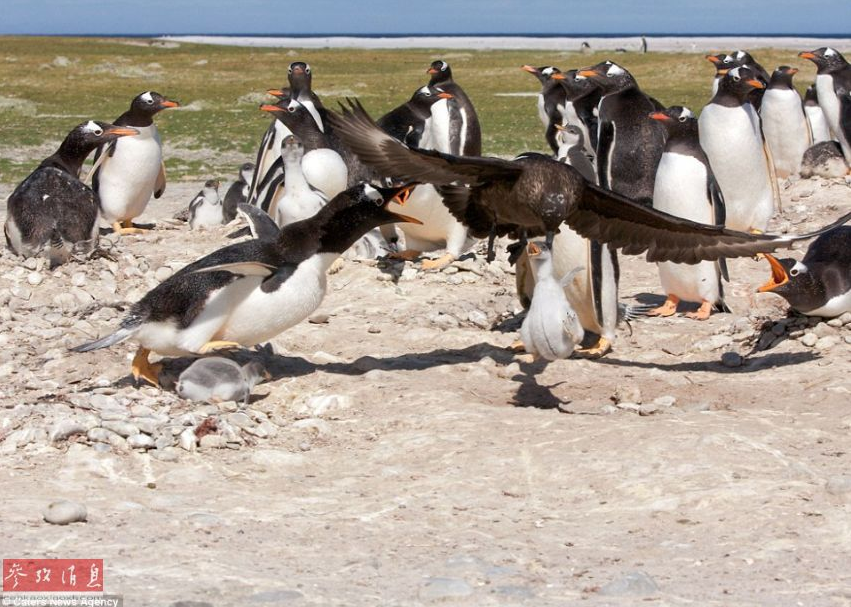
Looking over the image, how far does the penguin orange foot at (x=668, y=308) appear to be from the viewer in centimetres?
839

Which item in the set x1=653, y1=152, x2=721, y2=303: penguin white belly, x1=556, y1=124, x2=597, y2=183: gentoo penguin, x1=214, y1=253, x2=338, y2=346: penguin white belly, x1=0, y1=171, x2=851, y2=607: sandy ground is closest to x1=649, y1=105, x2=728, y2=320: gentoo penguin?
x1=653, y1=152, x2=721, y2=303: penguin white belly

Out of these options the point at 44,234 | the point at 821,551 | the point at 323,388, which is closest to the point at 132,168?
the point at 44,234

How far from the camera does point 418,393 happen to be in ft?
20.3

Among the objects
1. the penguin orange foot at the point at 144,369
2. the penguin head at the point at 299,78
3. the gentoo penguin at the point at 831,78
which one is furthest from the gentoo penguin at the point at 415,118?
the gentoo penguin at the point at 831,78

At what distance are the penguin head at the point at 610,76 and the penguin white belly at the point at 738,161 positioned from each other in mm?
768

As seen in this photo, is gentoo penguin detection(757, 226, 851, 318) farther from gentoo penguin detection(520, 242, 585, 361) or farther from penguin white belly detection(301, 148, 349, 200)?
penguin white belly detection(301, 148, 349, 200)

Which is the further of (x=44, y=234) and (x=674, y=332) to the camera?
(x=44, y=234)

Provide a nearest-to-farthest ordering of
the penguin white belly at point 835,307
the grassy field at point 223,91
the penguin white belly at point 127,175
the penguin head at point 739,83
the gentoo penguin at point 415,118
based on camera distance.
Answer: the penguin white belly at point 835,307, the penguin head at point 739,83, the gentoo penguin at point 415,118, the penguin white belly at point 127,175, the grassy field at point 223,91

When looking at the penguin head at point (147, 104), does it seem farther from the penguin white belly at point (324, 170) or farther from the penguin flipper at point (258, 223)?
the penguin flipper at point (258, 223)

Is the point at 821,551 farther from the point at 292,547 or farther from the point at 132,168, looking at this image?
the point at 132,168

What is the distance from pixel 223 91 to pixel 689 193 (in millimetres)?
28072

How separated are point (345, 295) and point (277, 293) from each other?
9.05 ft

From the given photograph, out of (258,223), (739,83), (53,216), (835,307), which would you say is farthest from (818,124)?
(258,223)

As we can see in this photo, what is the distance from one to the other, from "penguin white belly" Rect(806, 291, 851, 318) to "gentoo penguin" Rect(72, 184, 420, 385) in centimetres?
266
